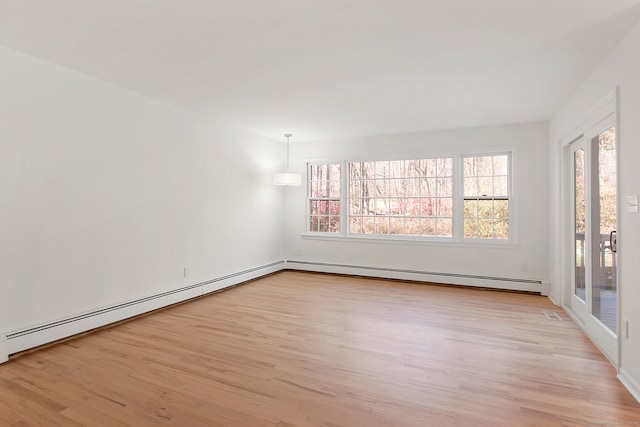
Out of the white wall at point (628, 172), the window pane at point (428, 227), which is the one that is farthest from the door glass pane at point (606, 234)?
the window pane at point (428, 227)

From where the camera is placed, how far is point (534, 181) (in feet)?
16.2

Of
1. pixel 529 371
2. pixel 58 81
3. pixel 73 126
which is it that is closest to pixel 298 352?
pixel 529 371

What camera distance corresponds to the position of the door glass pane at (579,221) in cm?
362

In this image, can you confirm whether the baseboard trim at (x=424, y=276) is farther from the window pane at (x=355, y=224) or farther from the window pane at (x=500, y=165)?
the window pane at (x=500, y=165)

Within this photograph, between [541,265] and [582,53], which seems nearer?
[582,53]

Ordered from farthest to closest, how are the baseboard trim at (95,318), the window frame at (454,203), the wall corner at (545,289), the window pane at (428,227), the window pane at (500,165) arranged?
the window pane at (428,227) < the window pane at (500,165) < the window frame at (454,203) < the wall corner at (545,289) < the baseboard trim at (95,318)

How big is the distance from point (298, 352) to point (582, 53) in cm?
348

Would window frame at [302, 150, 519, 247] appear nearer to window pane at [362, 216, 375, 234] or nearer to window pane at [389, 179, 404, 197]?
window pane at [362, 216, 375, 234]

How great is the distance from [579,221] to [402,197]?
8.70 feet

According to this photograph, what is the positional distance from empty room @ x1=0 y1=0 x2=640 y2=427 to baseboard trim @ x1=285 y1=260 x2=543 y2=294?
0.04 meters

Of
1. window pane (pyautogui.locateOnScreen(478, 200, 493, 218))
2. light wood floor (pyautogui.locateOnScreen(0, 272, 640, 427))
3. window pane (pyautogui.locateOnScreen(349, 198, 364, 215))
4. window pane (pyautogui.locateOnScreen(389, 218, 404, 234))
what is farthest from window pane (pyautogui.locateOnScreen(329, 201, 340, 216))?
light wood floor (pyautogui.locateOnScreen(0, 272, 640, 427))

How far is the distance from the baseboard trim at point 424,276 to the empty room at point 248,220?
37 mm

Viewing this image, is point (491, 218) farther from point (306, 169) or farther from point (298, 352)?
point (298, 352)

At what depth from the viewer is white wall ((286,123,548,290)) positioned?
16.2 feet
